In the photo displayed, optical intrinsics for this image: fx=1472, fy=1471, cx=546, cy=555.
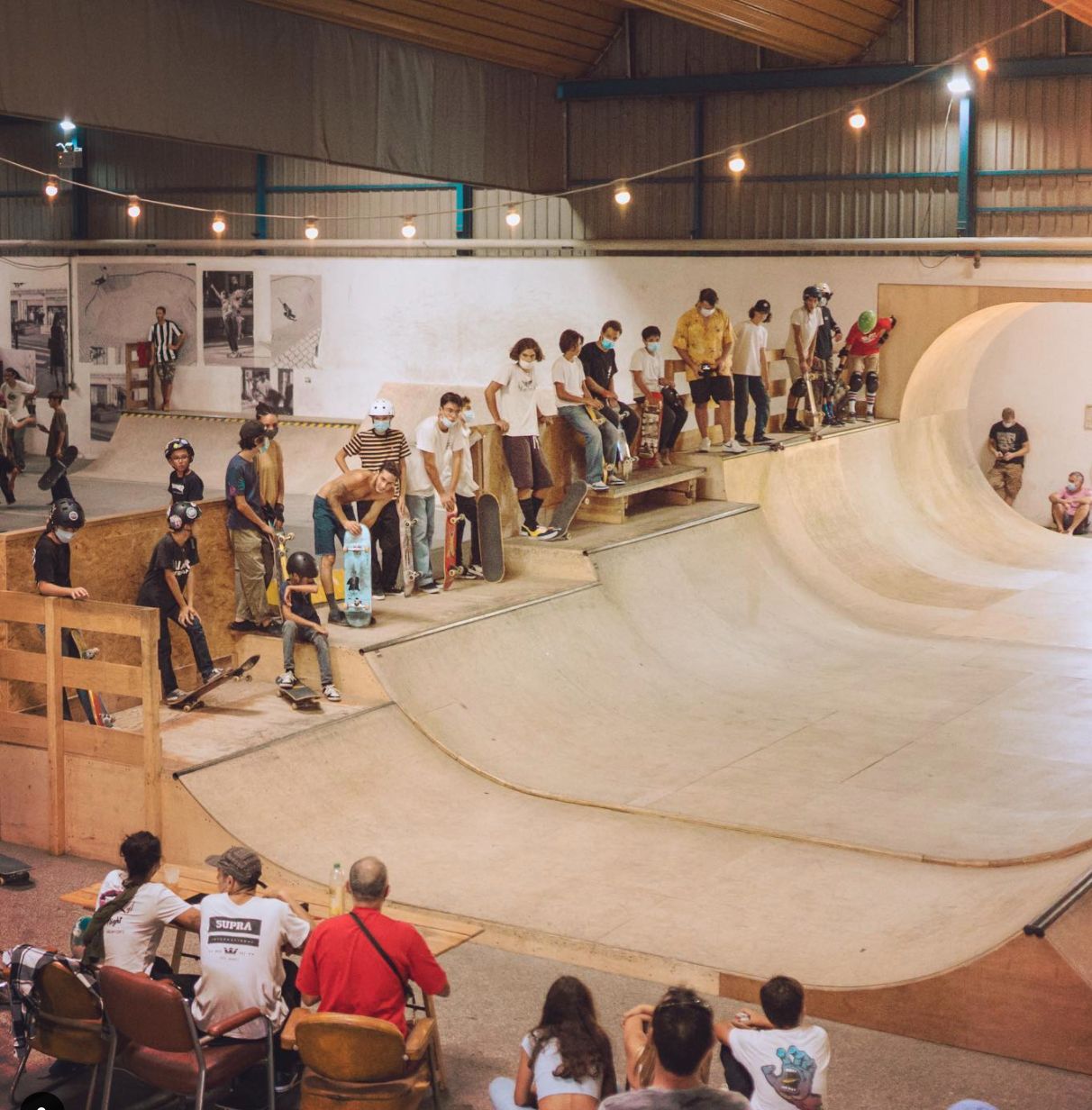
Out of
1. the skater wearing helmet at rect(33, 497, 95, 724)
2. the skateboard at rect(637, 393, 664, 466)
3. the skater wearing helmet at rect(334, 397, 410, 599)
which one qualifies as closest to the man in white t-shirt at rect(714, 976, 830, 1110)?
the skater wearing helmet at rect(33, 497, 95, 724)

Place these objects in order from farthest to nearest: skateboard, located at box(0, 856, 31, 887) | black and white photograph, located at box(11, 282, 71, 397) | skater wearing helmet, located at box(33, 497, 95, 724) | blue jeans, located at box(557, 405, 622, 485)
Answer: black and white photograph, located at box(11, 282, 71, 397)
blue jeans, located at box(557, 405, 622, 485)
skater wearing helmet, located at box(33, 497, 95, 724)
skateboard, located at box(0, 856, 31, 887)

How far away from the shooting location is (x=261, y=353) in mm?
23297

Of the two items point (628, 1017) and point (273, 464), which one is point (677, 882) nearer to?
point (628, 1017)

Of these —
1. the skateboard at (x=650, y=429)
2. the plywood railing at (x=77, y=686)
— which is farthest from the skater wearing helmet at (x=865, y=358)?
the plywood railing at (x=77, y=686)

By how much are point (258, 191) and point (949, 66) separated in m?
11.4

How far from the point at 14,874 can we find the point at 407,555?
419cm

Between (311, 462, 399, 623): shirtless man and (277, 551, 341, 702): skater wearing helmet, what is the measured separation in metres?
0.60

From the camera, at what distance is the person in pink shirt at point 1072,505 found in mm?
20797

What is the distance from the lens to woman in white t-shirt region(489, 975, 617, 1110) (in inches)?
163

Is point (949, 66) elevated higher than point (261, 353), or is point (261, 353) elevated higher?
point (949, 66)

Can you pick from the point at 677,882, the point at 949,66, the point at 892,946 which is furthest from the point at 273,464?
the point at 949,66

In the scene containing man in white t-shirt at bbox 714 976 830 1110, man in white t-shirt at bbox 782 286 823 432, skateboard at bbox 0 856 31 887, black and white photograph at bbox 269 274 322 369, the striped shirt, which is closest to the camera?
man in white t-shirt at bbox 714 976 830 1110

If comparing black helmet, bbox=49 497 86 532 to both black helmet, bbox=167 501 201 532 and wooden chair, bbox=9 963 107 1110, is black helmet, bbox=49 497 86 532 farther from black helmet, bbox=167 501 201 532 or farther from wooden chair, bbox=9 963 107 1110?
wooden chair, bbox=9 963 107 1110

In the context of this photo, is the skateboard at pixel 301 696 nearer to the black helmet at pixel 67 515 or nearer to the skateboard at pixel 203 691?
the skateboard at pixel 203 691
